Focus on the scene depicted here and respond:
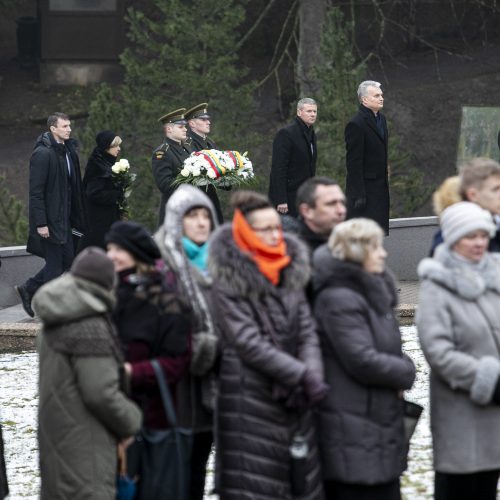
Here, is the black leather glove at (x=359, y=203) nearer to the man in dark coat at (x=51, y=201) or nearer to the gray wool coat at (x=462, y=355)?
the man in dark coat at (x=51, y=201)

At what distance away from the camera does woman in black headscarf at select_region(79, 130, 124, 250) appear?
545 inches

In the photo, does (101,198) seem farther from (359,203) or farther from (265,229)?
(265,229)

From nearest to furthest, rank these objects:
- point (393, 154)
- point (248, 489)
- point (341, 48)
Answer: point (248, 489) < point (341, 48) < point (393, 154)

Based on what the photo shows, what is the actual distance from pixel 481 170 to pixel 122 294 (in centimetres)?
185

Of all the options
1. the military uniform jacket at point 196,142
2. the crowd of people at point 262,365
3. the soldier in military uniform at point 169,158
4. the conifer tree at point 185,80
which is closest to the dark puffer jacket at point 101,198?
the soldier in military uniform at point 169,158

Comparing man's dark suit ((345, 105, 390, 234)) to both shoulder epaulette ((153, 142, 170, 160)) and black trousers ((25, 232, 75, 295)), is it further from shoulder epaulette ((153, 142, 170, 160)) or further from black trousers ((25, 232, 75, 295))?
black trousers ((25, 232, 75, 295))

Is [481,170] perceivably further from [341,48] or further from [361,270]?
[341,48]

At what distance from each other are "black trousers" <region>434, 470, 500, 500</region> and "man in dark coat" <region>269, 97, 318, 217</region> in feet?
24.7

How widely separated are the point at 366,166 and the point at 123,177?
7.13 feet

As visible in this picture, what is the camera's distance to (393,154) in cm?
1783

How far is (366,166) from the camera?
13.5 meters

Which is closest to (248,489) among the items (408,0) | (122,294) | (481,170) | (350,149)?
(122,294)

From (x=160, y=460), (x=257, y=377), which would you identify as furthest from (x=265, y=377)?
(x=160, y=460)

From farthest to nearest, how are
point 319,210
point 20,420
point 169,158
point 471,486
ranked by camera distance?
point 169,158, point 20,420, point 319,210, point 471,486
